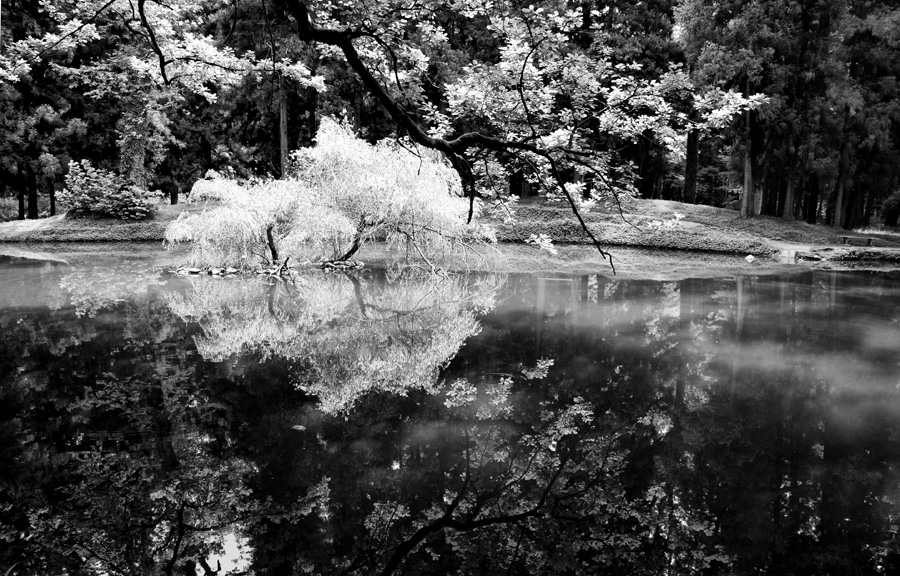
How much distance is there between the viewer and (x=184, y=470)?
5.25 metres

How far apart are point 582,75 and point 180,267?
50.3ft

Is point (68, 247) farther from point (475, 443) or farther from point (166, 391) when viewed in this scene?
point (475, 443)

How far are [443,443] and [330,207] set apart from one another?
10.9m

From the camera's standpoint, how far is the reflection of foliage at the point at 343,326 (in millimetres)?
8031

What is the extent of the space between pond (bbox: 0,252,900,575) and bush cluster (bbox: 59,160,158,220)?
13.9m

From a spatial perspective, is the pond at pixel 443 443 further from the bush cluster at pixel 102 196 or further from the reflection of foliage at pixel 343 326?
the bush cluster at pixel 102 196

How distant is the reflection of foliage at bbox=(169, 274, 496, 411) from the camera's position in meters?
8.03

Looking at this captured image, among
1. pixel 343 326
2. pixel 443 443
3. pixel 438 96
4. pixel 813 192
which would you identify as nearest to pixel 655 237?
pixel 813 192

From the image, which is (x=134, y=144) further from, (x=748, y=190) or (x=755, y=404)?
(x=755, y=404)

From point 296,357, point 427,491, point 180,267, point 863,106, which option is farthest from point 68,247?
point 863,106

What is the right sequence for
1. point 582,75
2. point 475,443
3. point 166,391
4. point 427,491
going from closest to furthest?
point 582,75 < point 427,491 < point 475,443 < point 166,391

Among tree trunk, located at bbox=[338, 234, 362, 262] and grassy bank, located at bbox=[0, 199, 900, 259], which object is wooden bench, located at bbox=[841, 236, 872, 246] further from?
tree trunk, located at bbox=[338, 234, 362, 262]

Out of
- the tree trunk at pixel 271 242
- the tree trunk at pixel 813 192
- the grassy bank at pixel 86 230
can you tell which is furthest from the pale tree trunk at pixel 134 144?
the tree trunk at pixel 813 192

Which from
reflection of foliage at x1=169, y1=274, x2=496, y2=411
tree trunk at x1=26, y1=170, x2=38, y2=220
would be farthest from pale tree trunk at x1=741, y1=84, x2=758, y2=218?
tree trunk at x1=26, y1=170, x2=38, y2=220
